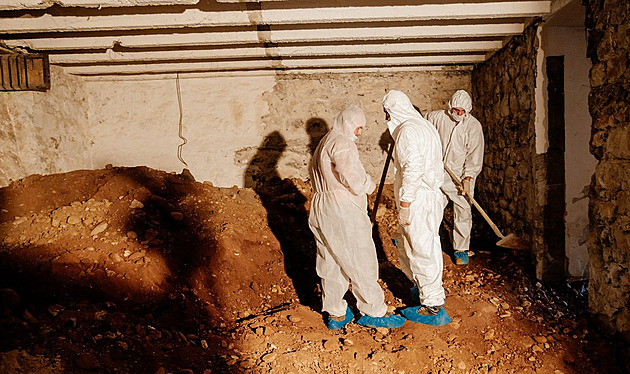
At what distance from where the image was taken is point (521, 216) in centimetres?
467

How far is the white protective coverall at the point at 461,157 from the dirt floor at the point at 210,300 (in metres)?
0.43

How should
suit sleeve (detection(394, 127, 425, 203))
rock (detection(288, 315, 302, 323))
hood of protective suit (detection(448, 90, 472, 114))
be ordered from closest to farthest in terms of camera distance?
1. suit sleeve (detection(394, 127, 425, 203))
2. rock (detection(288, 315, 302, 323))
3. hood of protective suit (detection(448, 90, 472, 114))

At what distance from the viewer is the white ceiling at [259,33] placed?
12.8 ft

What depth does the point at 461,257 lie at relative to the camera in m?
4.81

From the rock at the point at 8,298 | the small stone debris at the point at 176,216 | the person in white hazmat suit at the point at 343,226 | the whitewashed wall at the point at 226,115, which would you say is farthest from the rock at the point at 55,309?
the whitewashed wall at the point at 226,115

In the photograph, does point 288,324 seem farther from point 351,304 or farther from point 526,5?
point 526,5

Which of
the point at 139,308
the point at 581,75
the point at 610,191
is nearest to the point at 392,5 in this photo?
the point at 581,75

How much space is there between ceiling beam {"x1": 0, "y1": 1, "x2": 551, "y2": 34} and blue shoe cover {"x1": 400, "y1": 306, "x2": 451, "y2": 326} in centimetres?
274

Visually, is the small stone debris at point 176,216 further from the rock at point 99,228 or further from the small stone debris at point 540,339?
the small stone debris at point 540,339

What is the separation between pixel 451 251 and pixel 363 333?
7.48 ft

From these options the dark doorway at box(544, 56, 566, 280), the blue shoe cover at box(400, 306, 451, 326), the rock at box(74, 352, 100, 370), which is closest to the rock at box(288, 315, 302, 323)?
the blue shoe cover at box(400, 306, 451, 326)

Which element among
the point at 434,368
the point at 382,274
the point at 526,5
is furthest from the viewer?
the point at 382,274

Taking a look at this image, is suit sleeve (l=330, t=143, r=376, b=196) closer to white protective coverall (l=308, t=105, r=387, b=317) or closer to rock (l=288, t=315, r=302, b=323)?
white protective coverall (l=308, t=105, r=387, b=317)

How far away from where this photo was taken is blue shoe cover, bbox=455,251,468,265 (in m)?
4.78
